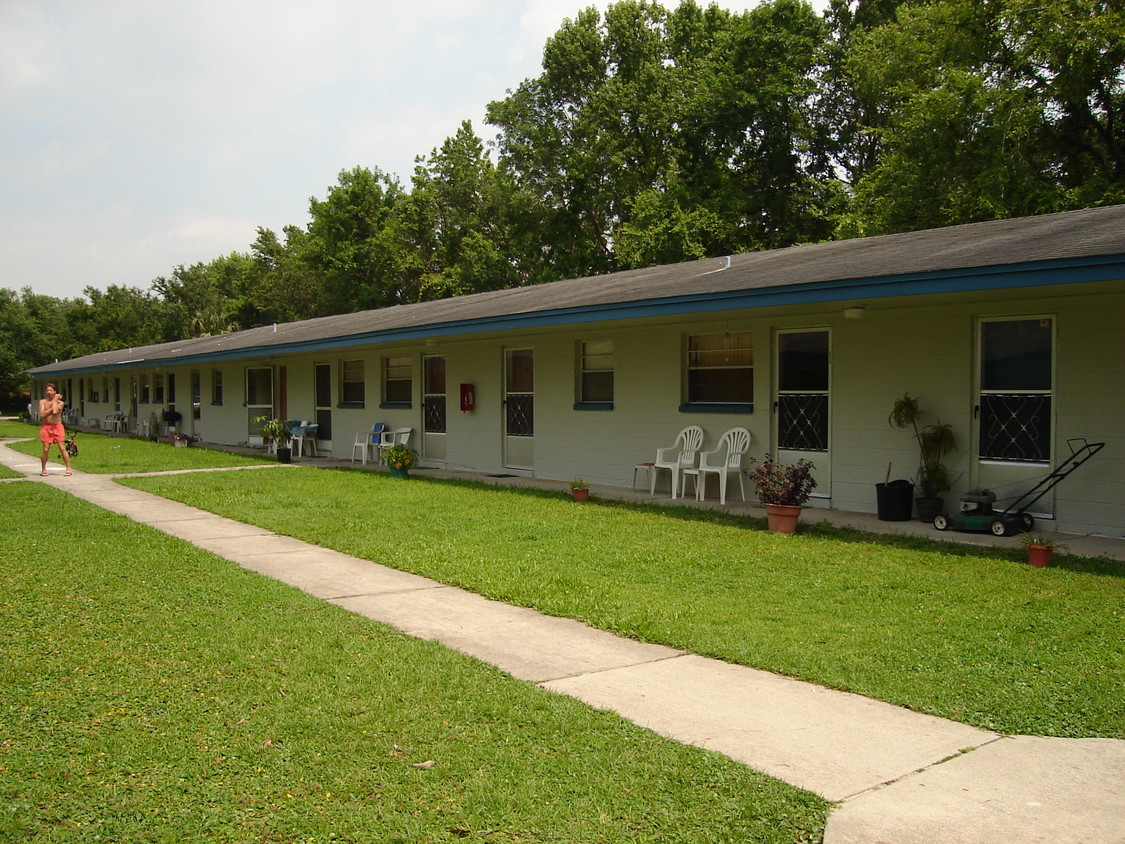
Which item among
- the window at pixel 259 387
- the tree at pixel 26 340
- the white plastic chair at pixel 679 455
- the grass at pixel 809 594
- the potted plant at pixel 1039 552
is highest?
the tree at pixel 26 340

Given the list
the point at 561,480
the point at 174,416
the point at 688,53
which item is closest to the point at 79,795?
the point at 561,480

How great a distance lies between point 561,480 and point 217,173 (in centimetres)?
1001

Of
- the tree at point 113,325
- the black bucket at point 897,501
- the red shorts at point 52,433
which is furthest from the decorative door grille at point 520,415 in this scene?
the tree at point 113,325

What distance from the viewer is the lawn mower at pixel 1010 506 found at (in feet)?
27.4

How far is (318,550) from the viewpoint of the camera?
837cm

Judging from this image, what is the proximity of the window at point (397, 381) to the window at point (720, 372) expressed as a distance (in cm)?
705

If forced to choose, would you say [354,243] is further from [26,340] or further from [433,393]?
[433,393]

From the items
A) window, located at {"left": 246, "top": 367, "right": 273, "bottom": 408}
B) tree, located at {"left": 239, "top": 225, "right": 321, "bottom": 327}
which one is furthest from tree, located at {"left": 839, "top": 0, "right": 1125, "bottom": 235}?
tree, located at {"left": 239, "top": 225, "right": 321, "bottom": 327}

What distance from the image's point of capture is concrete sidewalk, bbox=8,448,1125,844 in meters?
3.09

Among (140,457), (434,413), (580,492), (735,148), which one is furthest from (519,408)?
(735,148)

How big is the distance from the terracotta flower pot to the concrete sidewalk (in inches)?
148

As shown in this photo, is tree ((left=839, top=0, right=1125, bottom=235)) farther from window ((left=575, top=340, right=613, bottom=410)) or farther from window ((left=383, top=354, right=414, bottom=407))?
window ((left=383, top=354, right=414, bottom=407))

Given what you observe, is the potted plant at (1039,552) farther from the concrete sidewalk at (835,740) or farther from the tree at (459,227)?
the tree at (459,227)

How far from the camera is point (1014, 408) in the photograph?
29.4 ft
